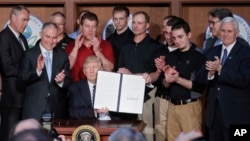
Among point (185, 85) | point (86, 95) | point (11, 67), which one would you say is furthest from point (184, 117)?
point (11, 67)

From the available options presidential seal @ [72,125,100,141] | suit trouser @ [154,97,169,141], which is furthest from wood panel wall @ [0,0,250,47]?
presidential seal @ [72,125,100,141]

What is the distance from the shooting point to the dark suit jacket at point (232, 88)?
5418 millimetres

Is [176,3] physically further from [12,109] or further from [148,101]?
[12,109]

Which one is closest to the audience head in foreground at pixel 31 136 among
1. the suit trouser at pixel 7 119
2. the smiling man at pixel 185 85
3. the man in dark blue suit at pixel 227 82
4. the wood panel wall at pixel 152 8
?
the man in dark blue suit at pixel 227 82

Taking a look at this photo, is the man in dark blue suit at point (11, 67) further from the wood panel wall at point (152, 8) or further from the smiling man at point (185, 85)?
the smiling man at point (185, 85)

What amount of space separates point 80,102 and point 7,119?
1.00 meters

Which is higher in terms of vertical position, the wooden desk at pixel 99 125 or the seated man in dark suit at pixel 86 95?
the seated man in dark suit at pixel 86 95

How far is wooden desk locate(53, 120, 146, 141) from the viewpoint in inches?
189

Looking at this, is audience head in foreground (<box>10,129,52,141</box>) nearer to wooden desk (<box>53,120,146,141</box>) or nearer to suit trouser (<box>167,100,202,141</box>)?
wooden desk (<box>53,120,146,141</box>)

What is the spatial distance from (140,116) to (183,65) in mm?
897

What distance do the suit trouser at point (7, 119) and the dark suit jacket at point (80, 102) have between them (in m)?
0.75

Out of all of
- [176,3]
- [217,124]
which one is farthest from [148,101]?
[176,3]

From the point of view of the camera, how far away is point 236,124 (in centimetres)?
554

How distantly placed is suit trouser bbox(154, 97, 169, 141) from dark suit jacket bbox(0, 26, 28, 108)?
134 centimetres
